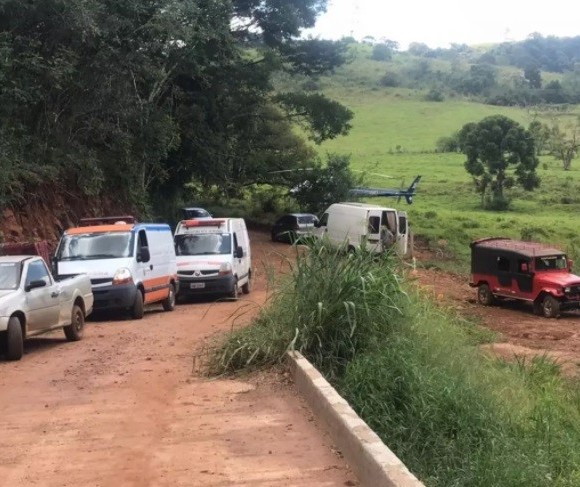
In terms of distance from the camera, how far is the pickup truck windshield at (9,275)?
1246cm

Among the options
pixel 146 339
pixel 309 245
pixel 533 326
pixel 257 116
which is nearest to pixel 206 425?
pixel 309 245

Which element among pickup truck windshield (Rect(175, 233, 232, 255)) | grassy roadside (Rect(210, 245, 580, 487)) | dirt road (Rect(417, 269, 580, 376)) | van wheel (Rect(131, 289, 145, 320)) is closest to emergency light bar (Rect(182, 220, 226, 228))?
pickup truck windshield (Rect(175, 233, 232, 255))

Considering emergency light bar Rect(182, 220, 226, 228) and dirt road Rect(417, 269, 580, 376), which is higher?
emergency light bar Rect(182, 220, 226, 228)

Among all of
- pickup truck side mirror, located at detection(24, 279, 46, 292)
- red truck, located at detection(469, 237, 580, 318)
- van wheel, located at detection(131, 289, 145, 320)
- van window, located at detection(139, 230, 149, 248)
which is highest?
pickup truck side mirror, located at detection(24, 279, 46, 292)

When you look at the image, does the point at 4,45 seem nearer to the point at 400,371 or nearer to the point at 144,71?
the point at 144,71

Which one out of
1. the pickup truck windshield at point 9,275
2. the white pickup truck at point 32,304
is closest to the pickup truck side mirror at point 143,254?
the white pickup truck at point 32,304

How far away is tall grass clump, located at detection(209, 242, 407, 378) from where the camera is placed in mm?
9406

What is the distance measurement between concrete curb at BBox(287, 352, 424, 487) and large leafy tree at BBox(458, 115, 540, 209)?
48748 mm

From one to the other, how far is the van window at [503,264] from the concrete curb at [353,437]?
20057 millimetres

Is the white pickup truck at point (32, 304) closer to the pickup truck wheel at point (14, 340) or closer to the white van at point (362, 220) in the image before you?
the pickup truck wheel at point (14, 340)

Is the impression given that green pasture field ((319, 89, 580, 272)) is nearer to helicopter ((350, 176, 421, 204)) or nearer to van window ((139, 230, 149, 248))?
helicopter ((350, 176, 421, 204))

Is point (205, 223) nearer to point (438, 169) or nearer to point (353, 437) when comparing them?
point (353, 437)

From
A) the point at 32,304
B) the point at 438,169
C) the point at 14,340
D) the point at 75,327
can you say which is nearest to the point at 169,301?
the point at 75,327

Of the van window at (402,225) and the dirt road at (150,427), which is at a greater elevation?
the dirt road at (150,427)
